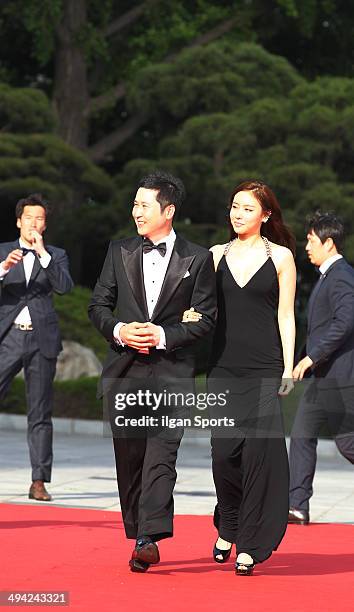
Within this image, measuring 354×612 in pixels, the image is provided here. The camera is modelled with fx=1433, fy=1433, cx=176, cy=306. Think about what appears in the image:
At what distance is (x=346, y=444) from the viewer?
26.6 feet

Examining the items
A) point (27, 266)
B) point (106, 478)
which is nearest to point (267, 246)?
point (27, 266)

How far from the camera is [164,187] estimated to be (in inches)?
263

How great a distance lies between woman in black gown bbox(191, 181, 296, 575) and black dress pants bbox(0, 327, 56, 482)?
2.64 meters

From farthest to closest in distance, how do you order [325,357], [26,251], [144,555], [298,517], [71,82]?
1. [71,82]
2. [26,251]
3. [298,517]
4. [325,357]
5. [144,555]

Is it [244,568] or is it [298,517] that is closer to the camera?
[244,568]

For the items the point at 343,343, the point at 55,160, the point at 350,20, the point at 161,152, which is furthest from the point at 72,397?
the point at 350,20

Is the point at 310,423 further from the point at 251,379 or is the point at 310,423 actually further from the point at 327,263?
the point at 251,379

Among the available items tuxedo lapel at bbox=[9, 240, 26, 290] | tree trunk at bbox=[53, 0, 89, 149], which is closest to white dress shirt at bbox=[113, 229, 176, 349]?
tuxedo lapel at bbox=[9, 240, 26, 290]

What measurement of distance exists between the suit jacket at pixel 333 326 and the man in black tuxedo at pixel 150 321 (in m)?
1.95

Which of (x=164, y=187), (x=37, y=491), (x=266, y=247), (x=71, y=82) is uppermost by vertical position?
(x=71, y=82)

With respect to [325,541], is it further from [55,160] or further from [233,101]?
[233,101]

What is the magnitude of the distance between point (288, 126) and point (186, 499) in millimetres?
11053

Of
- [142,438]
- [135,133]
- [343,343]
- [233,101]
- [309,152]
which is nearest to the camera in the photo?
[142,438]

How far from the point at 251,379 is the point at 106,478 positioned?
4.78 m
